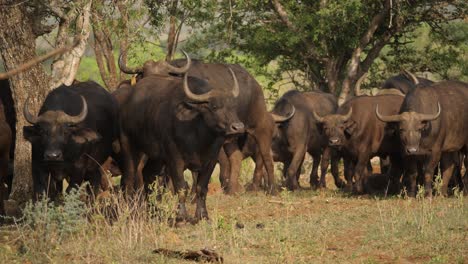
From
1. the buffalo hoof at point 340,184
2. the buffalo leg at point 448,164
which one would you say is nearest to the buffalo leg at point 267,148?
the buffalo hoof at point 340,184

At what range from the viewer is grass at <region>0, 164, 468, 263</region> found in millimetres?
9336

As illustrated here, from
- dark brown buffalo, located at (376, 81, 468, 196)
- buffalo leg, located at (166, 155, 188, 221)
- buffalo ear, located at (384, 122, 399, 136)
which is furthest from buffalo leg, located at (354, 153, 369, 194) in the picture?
buffalo leg, located at (166, 155, 188, 221)

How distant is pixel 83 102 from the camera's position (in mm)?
13195

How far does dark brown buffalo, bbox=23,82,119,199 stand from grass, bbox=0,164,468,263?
1.37 metres

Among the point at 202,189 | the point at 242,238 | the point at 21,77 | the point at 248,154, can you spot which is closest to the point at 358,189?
the point at 248,154

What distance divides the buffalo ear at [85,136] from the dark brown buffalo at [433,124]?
5.10 meters

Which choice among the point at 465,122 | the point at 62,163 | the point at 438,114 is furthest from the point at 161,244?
the point at 465,122

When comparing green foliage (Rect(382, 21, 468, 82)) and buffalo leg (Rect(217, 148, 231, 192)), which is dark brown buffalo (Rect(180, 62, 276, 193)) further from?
green foliage (Rect(382, 21, 468, 82))

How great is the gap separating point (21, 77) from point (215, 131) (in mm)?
3892

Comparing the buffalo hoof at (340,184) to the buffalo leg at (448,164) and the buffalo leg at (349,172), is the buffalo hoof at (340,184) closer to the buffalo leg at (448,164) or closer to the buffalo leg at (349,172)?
the buffalo leg at (349,172)

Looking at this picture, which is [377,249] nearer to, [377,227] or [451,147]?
[377,227]

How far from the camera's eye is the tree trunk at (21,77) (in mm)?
14367

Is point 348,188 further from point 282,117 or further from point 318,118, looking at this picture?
point 282,117

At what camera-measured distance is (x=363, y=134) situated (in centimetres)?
1719
